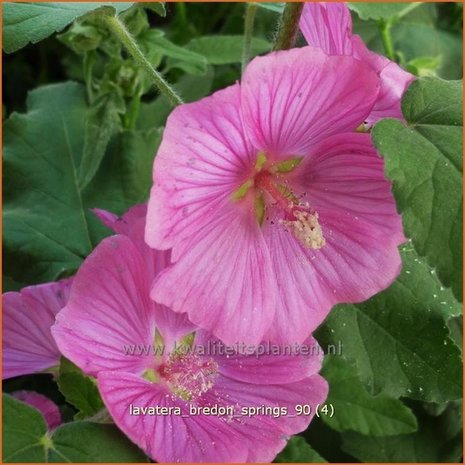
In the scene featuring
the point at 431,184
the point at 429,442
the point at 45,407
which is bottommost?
the point at 429,442

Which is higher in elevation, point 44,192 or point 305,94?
point 305,94

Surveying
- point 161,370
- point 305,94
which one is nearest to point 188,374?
point 161,370

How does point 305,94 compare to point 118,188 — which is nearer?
point 305,94

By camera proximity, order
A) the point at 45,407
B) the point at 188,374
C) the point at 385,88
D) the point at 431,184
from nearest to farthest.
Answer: the point at 431,184 → the point at 385,88 → the point at 188,374 → the point at 45,407

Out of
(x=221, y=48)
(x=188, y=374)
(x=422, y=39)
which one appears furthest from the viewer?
(x=422, y=39)

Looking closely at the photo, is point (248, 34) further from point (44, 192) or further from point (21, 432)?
point (21, 432)

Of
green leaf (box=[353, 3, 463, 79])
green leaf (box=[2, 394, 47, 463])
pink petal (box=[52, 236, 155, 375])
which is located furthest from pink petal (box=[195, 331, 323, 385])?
green leaf (box=[353, 3, 463, 79])

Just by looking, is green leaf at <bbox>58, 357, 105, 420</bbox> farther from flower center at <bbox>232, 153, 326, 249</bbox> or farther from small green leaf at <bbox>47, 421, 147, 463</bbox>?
flower center at <bbox>232, 153, 326, 249</bbox>

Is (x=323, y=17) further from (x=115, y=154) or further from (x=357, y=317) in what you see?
(x=115, y=154)
